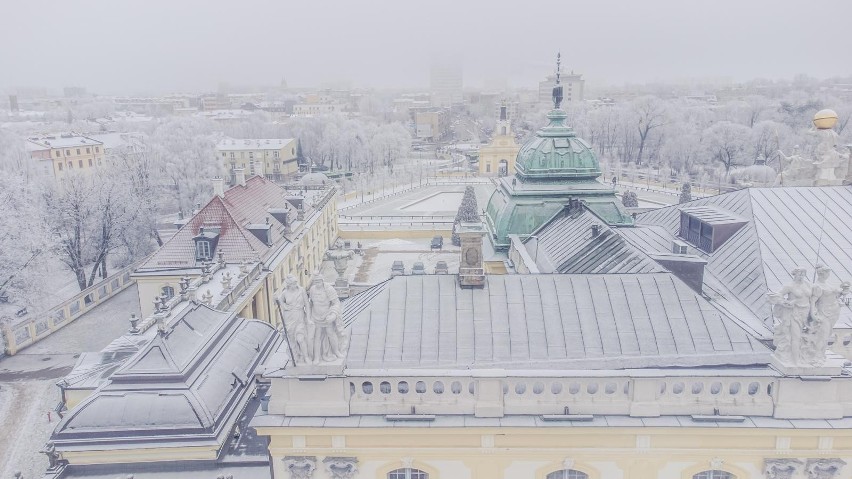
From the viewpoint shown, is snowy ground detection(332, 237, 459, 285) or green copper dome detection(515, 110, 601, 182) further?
snowy ground detection(332, 237, 459, 285)

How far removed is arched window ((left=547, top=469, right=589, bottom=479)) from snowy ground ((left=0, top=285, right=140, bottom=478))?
24.7m

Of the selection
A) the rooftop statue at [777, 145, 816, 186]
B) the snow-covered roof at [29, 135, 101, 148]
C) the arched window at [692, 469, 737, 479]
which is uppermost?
the rooftop statue at [777, 145, 816, 186]

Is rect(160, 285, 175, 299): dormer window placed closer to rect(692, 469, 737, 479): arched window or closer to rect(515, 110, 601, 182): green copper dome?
rect(515, 110, 601, 182): green copper dome

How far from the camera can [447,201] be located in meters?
100

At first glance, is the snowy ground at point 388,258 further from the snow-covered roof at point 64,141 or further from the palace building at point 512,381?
the snow-covered roof at point 64,141

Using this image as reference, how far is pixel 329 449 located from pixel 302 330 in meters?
3.29

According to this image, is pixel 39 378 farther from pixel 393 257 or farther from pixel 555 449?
pixel 555 449

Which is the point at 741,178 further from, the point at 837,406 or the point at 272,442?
the point at 272,442

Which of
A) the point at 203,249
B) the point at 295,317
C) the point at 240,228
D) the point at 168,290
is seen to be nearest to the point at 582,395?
the point at 295,317

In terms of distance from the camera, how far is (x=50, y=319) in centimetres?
4628

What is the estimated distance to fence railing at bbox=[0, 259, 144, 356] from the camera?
140ft

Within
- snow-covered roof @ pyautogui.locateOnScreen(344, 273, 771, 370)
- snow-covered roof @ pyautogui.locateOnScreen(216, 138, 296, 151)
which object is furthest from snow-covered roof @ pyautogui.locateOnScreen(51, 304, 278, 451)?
snow-covered roof @ pyautogui.locateOnScreen(216, 138, 296, 151)

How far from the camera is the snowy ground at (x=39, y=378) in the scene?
100 feet

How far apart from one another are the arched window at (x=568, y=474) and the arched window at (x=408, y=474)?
3379 mm
